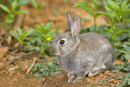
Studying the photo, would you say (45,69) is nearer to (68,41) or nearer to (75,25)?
(68,41)

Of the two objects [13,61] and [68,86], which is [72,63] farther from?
[13,61]

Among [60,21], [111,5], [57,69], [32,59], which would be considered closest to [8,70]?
[32,59]

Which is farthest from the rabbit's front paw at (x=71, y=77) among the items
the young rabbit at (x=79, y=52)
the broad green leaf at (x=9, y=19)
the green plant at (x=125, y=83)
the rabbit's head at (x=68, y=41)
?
the broad green leaf at (x=9, y=19)

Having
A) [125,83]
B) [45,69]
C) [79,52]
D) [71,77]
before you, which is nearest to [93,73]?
[71,77]

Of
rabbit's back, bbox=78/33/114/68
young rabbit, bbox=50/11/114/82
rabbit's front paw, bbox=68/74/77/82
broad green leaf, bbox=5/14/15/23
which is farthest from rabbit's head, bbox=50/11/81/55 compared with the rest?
broad green leaf, bbox=5/14/15/23

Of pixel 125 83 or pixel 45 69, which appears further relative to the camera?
pixel 45 69

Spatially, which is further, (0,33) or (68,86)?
(0,33)

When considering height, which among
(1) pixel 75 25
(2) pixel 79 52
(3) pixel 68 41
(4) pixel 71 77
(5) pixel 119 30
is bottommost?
(4) pixel 71 77

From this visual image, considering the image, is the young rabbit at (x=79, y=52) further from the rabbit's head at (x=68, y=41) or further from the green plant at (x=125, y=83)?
the green plant at (x=125, y=83)
